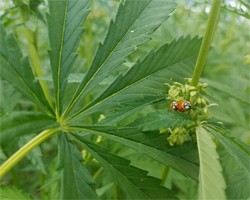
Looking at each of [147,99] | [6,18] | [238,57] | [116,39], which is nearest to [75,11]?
[116,39]

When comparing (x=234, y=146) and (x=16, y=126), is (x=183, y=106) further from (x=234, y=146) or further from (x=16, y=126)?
(x=16, y=126)

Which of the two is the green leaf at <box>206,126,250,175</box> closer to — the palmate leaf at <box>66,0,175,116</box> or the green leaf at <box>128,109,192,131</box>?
the green leaf at <box>128,109,192,131</box>

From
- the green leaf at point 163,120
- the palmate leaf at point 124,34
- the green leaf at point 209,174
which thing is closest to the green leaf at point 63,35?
the palmate leaf at point 124,34

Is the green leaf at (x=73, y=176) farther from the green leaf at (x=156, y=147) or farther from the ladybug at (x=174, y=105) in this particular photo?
the ladybug at (x=174, y=105)

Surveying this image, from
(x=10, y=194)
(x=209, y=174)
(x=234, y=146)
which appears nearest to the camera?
(x=209, y=174)

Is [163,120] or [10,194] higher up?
[163,120]

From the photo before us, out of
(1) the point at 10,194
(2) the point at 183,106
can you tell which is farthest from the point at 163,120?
(1) the point at 10,194

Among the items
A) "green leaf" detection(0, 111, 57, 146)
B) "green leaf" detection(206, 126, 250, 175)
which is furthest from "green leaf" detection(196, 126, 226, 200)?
"green leaf" detection(0, 111, 57, 146)

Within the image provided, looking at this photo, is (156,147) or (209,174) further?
(156,147)
